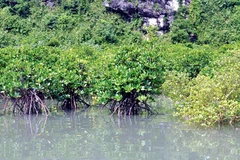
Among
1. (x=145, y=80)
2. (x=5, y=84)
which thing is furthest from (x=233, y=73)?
(x=5, y=84)

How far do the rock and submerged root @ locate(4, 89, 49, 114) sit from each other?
67.0 ft

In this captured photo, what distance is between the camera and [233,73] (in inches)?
412

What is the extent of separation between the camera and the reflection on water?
8.00 metres

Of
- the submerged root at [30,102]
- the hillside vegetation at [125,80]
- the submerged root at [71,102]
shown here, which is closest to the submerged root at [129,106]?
the hillside vegetation at [125,80]

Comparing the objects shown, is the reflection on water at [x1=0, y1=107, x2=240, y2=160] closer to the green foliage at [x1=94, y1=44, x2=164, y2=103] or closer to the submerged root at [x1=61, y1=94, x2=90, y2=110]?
the green foliage at [x1=94, y1=44, x2=164, y2=103]

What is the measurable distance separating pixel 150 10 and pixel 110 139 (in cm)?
2378

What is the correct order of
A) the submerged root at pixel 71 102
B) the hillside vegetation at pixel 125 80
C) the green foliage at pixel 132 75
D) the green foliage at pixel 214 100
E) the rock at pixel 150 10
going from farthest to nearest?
the rock at pixel 150 10 → the submerged root at pixel 71 102 → the green foliage at pixel 132 75 → the hillside vegetation at pixel 125 80 → the green foliage at pixel 214 100

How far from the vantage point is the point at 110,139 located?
30.5 feet

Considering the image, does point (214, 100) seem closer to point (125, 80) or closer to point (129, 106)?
point (125, 80)

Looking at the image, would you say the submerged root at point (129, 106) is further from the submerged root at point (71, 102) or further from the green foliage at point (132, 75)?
the submerged root at point (71, 102)

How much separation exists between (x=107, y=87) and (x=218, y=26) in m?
21.1

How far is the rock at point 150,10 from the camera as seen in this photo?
105 ft

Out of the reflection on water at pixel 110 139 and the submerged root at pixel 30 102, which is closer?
the reflection on water at pixel 110 139

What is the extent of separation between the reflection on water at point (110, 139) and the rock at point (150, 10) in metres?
20.8
